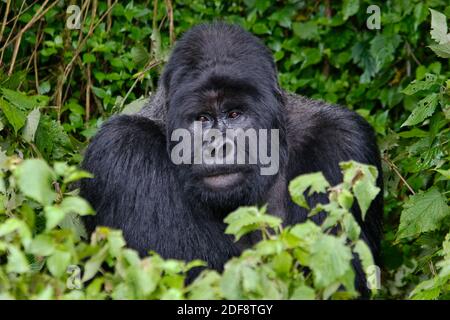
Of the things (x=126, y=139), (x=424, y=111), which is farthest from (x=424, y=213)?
(x=126, y=139)

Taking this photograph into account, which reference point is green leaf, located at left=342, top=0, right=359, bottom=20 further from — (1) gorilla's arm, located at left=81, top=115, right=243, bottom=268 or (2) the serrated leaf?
(1) gorilla's arm, located at left=81, top=115, right=243, bottom=268

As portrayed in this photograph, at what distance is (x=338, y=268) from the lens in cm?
312

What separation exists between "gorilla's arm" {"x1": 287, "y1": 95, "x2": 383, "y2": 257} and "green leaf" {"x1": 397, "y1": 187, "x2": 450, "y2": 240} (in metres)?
0.17

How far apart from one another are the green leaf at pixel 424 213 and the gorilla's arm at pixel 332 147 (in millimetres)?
172

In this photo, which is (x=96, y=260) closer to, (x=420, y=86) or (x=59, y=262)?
(x=59, y=262)

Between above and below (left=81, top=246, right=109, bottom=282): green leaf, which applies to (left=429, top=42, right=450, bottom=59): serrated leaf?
above

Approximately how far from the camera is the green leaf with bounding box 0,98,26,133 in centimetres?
542

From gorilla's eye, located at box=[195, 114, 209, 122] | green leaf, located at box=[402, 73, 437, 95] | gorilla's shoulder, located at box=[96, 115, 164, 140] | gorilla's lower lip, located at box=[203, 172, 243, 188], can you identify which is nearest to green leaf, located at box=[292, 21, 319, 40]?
green leaf, located at box=[402, 73, 437, 95]

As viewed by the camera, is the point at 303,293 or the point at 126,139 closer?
the point at 303,293

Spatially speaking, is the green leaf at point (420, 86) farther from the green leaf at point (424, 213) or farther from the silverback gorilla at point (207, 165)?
the green leaf at point (424, 213)

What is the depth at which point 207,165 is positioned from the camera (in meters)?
4.72

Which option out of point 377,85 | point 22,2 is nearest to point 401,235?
point 377,85

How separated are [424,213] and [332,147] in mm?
569

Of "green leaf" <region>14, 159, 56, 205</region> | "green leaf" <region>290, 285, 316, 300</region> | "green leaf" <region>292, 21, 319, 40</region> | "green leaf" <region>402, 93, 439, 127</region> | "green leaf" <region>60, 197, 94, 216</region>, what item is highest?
"green leaf" <region>14, 159, 56, 205</region>
